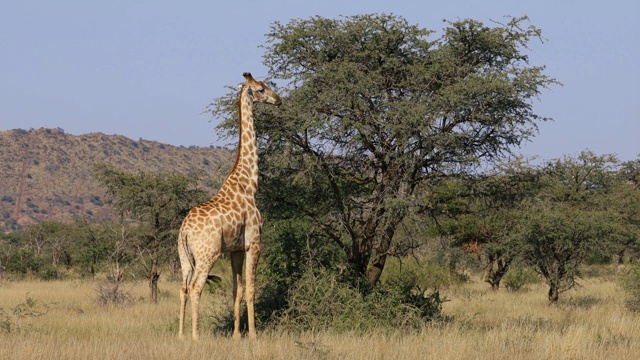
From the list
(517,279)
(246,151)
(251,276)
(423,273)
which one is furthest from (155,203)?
(517,279)

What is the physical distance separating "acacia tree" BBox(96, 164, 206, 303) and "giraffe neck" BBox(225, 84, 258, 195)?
9820 millimetres

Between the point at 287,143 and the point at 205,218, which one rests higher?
the point at 287,143

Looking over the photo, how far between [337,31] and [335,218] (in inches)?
129

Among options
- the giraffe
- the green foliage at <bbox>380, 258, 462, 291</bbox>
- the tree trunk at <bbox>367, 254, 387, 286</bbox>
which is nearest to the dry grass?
the giraffe

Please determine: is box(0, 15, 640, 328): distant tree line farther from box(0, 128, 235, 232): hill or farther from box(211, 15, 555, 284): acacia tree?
box(0, 128, 235, 232): hill

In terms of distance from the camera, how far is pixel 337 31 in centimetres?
1432

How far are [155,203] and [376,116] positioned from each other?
414 inches

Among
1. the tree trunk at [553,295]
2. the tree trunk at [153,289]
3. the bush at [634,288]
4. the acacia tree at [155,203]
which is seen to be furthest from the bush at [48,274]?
the bush at [634,288]

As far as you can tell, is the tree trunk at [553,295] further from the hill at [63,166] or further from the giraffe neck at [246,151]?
the hill at [63,166]

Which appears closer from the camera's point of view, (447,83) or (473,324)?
(447,83)

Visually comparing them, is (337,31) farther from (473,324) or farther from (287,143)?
(473,324)

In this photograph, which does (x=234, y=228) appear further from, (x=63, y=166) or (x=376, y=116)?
(x=63, y=166)

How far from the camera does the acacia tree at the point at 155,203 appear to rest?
2255cm

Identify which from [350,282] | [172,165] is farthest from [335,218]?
[172,165]
